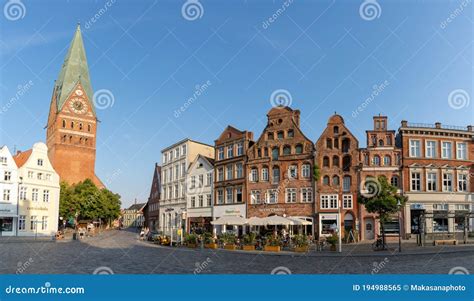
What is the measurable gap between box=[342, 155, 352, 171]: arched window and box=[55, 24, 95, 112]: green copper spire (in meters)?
28.2

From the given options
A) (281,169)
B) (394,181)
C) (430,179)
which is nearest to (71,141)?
(281,169)

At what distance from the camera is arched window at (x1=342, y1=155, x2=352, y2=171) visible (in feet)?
154

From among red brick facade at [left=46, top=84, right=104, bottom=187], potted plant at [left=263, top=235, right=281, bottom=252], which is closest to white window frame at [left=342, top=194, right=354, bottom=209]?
potted plant at [left=263, top=235, right=281, bottom=252]

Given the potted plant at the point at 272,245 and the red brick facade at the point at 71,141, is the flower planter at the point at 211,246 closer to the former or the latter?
the potted plant at the point at 272,245

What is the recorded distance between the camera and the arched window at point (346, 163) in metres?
47.0

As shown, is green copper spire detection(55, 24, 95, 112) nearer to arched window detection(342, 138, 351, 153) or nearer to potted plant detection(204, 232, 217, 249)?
potted plant detection(204, 232, 217, 249)

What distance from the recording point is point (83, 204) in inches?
1179

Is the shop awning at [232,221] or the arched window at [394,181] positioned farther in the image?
the arched window at [394,181]

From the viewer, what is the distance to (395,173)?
46.9 metres

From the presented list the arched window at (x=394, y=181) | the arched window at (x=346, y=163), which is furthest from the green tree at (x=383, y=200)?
the arched window at (x=394, y=181)

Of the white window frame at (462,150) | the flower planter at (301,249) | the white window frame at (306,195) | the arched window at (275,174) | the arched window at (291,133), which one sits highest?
the arched window at (291,133)

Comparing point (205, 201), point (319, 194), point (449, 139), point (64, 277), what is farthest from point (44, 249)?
point (449, 139)

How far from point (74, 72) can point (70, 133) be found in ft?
26.0

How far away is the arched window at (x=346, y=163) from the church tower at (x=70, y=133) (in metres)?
26.4
